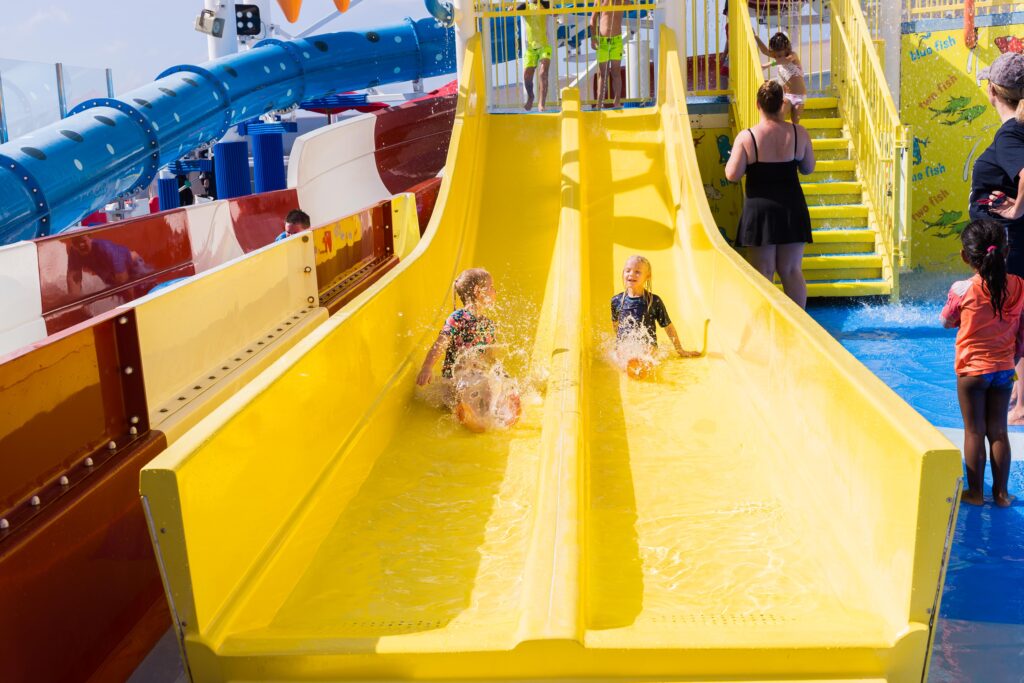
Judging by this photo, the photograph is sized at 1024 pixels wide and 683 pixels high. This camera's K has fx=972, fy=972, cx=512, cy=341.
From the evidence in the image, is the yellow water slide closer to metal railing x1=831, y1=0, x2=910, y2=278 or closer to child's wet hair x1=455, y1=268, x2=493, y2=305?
child's wet hair x1=455, y1=268, x2=493, y2=305

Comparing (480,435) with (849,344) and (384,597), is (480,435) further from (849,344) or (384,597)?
(849,344)

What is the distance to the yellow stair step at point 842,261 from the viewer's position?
23.7 feet

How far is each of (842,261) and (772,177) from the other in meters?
1.94

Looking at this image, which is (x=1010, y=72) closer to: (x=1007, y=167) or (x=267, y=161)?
(x=1007, y=167)

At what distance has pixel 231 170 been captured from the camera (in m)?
13.4

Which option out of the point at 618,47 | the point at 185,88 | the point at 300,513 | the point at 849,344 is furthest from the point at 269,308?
the point at 185,88

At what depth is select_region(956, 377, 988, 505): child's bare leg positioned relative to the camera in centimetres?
350

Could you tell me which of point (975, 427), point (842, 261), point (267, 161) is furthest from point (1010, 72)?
point (267, 161)

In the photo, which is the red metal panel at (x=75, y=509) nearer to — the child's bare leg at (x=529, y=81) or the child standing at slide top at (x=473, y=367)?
the child standing at slide top at (x=473, y=367)

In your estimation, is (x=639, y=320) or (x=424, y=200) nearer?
(x=639, y=320)

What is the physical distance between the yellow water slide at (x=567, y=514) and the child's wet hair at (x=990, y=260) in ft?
2.28

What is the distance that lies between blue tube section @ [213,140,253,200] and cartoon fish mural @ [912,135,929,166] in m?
8.56

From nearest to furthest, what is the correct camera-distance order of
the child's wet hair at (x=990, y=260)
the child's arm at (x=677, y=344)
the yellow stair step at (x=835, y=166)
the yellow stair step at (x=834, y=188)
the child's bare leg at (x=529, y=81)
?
the child's wet hair at (x=990, y=260), the child's arm at (x=677, y=344), the yellow stair step at (x=834, y=188), the yellow stair step at (x=835, y=166), the child's bare leg at (x=529, y=81)

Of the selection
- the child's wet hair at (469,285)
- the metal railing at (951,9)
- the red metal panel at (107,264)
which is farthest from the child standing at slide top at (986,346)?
the metal railing at (951,9)
